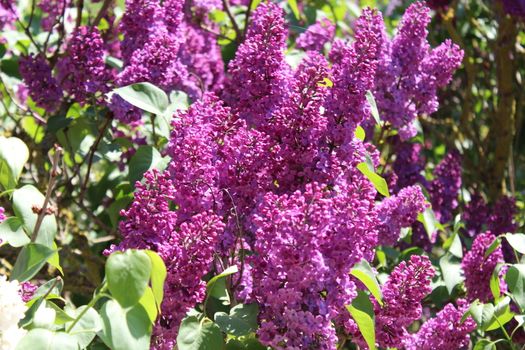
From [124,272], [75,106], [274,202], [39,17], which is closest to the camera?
[124,272]

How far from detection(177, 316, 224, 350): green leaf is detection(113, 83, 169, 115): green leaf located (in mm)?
513

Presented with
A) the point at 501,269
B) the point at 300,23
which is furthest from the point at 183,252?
the point at 300,23

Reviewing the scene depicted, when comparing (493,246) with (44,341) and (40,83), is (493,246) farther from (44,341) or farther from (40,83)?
(40,83)

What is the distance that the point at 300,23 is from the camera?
10.2ft

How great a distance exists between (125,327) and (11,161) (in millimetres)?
447

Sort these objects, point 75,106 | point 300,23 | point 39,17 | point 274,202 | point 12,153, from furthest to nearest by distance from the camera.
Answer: point 39,17 → point 300,23 → point 75,106 → point 12,153 → point 274,202

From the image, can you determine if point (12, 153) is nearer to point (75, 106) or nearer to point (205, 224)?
point (205, 224)

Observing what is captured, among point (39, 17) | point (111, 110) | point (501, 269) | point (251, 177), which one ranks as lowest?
point (39, 17)

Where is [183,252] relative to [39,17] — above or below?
above

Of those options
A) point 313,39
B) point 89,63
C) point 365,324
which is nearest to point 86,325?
point 365,324

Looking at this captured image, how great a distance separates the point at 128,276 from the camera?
116 cm

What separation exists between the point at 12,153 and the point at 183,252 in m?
0.37

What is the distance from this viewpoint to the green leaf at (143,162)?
76.0 inches

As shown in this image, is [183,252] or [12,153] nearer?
[183,252]
